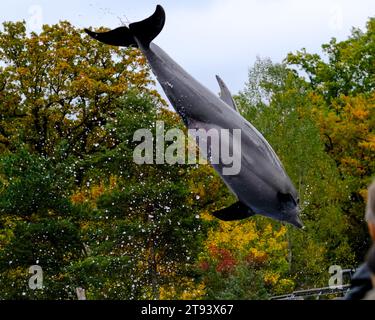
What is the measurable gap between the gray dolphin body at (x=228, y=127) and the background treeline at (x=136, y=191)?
1376 cm

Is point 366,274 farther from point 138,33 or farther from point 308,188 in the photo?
point 308,188

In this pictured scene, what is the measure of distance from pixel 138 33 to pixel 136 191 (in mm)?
15971

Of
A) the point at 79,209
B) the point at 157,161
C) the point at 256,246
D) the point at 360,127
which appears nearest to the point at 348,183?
the point at 360,127

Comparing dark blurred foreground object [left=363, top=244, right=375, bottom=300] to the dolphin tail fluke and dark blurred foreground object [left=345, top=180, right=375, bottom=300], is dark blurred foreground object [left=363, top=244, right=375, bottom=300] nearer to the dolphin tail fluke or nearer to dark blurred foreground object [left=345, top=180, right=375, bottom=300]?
dark blurred foreground object [left=345, top=180, right=375, bottom=300]

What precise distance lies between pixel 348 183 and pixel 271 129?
4055mm

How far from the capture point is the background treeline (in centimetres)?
2481

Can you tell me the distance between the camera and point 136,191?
25.8 m

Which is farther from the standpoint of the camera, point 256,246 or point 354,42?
point 354,42

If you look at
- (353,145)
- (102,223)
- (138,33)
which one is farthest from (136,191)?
(138,33)

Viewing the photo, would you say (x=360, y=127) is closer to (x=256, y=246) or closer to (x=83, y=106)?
(x=256, y=246)

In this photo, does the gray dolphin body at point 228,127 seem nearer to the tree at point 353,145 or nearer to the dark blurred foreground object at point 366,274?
the dark blurred foreground object at point 366,274

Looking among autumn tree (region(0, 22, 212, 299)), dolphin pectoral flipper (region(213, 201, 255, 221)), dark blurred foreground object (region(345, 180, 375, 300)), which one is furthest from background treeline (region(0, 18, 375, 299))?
dark blurred foreground object (region(345, 180, 375, 300))

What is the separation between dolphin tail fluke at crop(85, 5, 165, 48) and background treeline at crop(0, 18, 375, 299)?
13.8m

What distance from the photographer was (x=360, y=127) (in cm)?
3419
